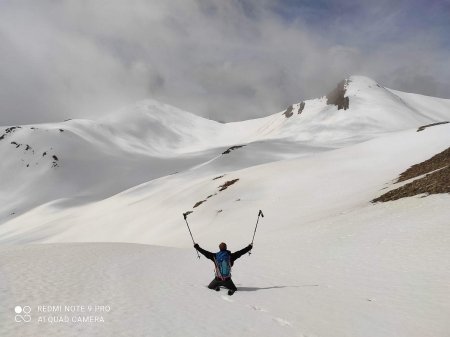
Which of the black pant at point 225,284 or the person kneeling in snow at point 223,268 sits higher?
the person kneeling in snow at point 223,268

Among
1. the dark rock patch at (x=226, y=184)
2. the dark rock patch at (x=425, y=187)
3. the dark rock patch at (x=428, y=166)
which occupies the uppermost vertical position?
the dark rock patch at (x=226, y=184)

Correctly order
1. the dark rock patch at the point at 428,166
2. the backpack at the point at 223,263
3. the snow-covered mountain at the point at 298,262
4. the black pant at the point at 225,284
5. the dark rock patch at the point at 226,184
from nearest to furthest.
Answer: the snow-covered mountain at the point at 298,262, the black pant at the point at 225,284, the backpack at the point at 223,263, the dark rock patch at the point at 428,166, the dark rock patch at the point at 226,184

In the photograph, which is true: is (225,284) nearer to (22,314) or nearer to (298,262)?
(22,314)

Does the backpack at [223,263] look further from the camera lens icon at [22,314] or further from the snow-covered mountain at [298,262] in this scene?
the camera lens icon at [22,314]

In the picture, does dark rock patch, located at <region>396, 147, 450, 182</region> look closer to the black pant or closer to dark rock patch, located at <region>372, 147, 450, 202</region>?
dark rock patch, located at <region>372, 147, 450, 202</region>

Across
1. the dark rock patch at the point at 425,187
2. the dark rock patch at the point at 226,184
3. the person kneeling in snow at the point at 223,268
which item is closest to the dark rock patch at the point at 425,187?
the dark rock patch at the point at 425,187

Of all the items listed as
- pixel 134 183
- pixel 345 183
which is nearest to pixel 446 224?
pixel 345 183

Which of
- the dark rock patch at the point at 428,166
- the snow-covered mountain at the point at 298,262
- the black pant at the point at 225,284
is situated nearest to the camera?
the snow-covered mountain at the point at 298,262

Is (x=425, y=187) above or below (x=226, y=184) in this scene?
below

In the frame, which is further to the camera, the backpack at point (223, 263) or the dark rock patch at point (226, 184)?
the dark rock patch at point (226, 184)

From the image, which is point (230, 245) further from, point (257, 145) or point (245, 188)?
point (257, 145)

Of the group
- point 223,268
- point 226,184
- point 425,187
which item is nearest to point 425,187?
point 425,187

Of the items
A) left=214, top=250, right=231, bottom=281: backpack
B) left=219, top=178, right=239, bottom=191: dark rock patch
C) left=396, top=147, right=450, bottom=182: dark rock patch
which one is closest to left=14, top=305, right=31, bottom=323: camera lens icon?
left=214, top=250, right=231, bottom=281: backpack

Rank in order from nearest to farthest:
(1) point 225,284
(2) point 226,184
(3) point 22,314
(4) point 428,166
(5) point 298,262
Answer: (3) point 22,314
(1) point 225,284
(5) point 298,262
(4) point 428,166
(2) point 226,184
